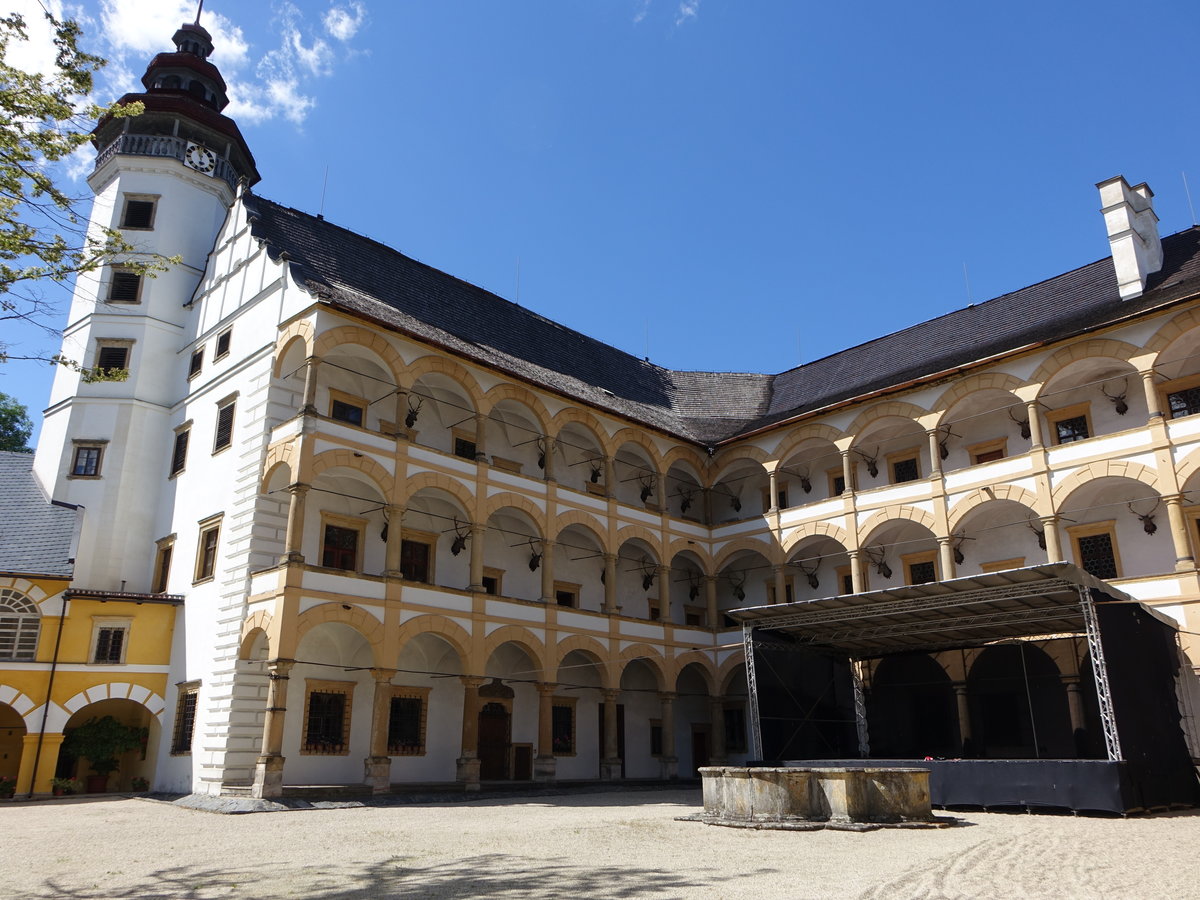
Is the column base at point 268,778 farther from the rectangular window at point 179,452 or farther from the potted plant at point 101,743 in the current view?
the rectangular window at point 179,452

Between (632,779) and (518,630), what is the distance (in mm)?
6448

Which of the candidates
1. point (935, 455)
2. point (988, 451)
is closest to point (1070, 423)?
point (988, 451)

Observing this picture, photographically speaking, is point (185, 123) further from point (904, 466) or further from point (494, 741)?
point (904, 466)

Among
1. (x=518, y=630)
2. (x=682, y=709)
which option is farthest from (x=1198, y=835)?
(x=682, y=709)

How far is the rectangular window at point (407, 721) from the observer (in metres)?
23.1

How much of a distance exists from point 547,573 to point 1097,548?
14015 millimetres

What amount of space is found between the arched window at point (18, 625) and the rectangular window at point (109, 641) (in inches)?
49.2

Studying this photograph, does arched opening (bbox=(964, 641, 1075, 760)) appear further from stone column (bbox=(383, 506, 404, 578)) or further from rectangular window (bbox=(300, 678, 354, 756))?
rectangular window (bbox=(300, 678, 354, 756))

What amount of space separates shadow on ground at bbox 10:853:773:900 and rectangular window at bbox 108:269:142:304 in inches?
853

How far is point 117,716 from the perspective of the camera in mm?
24141

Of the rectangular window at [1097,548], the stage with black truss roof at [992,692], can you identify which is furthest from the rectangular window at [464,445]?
the rectangular window at [1097,548]

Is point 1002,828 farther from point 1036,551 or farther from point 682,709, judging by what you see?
point 682,709

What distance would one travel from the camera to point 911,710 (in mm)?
26328

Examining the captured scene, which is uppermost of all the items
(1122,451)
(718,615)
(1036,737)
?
(1122,451)
